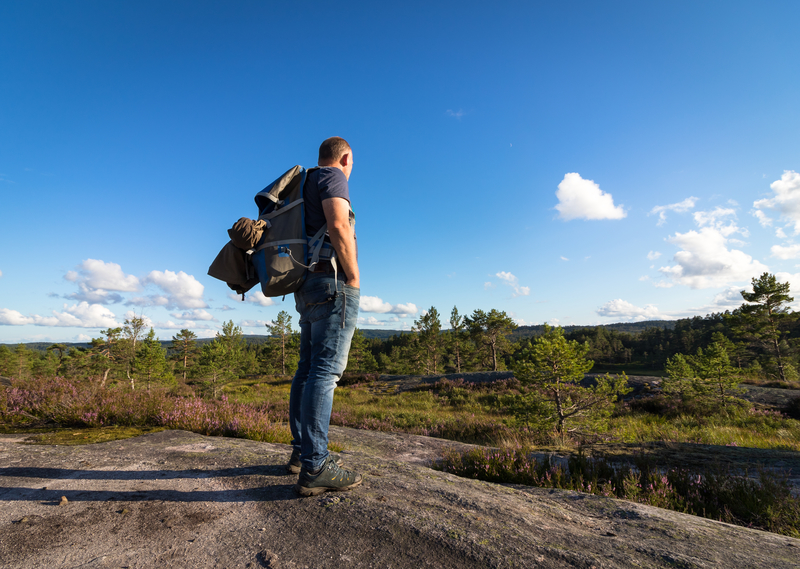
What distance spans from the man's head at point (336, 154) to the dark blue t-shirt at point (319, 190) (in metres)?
0.21

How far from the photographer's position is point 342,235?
Result: 2.49 m

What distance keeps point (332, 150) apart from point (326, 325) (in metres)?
1.56

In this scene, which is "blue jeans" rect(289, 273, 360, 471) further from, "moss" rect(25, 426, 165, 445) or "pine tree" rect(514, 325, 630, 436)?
"pine tree" rect(514, 325, 630, 436)

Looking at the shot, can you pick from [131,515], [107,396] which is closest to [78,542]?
[131,515]

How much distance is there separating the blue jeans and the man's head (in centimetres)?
107

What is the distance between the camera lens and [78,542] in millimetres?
1834

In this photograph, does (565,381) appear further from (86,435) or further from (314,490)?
(86,435)

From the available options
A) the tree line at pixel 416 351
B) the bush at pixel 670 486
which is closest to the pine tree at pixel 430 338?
the tree line at pixel 416 351

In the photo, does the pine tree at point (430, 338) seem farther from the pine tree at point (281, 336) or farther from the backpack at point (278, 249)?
the backpack at point (278, 249)

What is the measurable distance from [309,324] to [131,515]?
1603mm

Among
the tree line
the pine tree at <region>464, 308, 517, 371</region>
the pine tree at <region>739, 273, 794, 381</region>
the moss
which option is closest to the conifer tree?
the tree line

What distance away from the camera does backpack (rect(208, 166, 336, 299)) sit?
8.19 feet

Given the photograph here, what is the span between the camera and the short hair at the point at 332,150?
2.96 meters

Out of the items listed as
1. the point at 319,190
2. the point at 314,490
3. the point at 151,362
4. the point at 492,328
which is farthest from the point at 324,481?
the point at 492,328
